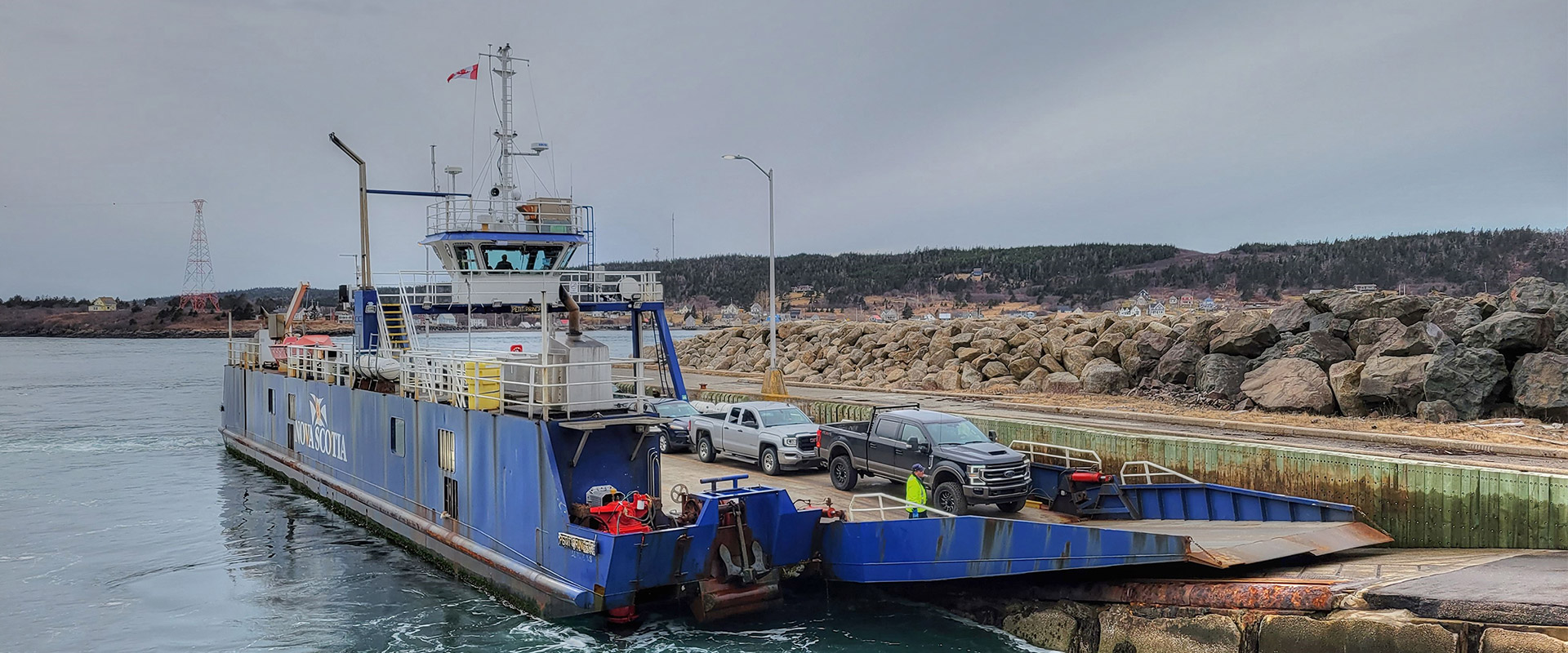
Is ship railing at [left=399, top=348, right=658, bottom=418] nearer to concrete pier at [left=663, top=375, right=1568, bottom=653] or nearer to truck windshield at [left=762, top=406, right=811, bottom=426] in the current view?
truck windshield at [left=762, top=406, right=811, bottom=426]

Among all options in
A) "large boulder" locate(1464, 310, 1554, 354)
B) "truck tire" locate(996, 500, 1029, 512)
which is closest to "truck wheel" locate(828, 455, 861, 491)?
"truck tire" locate(996, 500, 1029, 512)

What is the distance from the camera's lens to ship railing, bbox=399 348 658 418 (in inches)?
602

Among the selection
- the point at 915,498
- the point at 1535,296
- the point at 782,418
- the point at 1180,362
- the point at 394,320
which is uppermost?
the point at 1535,296

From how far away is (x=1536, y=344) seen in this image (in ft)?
70.7

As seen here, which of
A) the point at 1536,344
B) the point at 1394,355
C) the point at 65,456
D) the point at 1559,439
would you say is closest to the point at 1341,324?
the point at 1394,355

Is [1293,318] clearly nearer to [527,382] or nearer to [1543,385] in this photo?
[1543,385]

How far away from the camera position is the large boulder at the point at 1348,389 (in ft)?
74.1

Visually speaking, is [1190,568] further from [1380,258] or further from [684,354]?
[1380,258]

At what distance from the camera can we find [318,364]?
87.5 feet

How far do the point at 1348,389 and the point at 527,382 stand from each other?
59.5ft

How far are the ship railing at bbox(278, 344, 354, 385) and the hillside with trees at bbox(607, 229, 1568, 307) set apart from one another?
A: 5905 cm

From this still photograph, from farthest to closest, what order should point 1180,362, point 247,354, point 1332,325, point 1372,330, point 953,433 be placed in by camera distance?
point 247,354, point 1180,362, point 1332,325, point 1372,330, point 953,433

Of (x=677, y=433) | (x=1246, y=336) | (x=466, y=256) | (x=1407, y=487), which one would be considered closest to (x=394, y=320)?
(x=466, y=256)

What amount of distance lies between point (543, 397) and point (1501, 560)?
13004 millimetres
